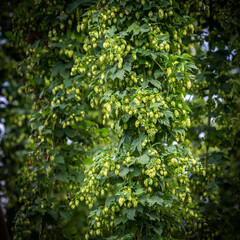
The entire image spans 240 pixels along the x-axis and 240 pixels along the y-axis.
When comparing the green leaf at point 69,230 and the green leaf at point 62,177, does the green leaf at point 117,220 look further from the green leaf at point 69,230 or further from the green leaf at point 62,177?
the green leaf at point 69,230

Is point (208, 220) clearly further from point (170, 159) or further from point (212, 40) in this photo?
point (212, 40)

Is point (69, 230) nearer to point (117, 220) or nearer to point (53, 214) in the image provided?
point (53, 214)

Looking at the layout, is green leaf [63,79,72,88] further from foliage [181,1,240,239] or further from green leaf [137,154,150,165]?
foliage [181,1,240,239]

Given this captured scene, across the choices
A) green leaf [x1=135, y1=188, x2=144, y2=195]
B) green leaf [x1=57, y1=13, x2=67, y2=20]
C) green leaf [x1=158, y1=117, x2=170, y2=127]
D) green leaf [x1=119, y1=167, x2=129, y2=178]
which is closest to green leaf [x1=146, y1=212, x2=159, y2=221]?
green leaf [x1=135, y1=188, x2=144, y2=195]

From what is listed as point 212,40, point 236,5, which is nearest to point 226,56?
point 212,40

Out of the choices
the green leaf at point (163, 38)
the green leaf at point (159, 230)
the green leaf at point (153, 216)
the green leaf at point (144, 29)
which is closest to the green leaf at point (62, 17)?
the green leaf at point (144, 29)

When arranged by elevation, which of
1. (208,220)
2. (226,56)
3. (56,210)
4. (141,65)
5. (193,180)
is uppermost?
(141,65)

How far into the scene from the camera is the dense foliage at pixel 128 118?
10.0 feet

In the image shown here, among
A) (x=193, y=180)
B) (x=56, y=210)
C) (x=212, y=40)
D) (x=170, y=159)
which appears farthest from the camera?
(x=212, y=40)

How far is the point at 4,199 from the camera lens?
6598mm

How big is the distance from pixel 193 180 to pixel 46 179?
6.74 feet

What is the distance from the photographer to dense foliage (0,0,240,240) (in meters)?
3.06

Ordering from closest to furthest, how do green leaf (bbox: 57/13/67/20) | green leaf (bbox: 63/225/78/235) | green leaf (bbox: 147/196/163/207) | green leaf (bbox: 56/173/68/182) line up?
green leaf (bbox: 147/196/163/207)
green leaf (bbox: 57/13/67/20)
green leaf (bbox: 56/173/68/182)
green leaf (bbox: 63/225/78/235)

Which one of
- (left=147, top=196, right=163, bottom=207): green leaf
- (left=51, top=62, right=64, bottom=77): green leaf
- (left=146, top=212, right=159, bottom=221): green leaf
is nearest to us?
(left=147, top=196, right=163, bottom=207): green leaf
